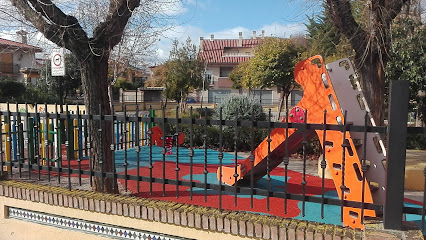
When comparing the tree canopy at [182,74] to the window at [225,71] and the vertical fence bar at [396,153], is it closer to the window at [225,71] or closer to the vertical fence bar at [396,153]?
the window at [225,71]

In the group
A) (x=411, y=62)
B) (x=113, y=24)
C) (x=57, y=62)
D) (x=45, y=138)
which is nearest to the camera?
(x=113, y=24)

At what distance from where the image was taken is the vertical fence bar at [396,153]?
2.60 m

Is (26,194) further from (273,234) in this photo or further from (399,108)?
(399,108)

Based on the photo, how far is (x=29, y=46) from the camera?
20.2ft

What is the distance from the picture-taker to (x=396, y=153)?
264 cm

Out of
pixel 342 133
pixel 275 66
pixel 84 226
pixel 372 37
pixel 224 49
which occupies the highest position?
pixel 224 49

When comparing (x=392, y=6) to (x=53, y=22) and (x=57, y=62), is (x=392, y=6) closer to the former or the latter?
(x=53, y=22)

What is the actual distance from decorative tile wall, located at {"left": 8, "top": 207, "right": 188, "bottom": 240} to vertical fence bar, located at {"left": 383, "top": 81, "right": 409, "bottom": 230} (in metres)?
1.86

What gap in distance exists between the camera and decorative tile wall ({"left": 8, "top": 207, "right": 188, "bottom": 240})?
137 inches

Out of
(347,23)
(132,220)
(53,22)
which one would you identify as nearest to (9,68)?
(53,22)

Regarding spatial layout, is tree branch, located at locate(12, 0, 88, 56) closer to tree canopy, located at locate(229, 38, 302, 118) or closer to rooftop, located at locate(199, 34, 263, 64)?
tree canopy, located at locate(229, 38, 302, 118)

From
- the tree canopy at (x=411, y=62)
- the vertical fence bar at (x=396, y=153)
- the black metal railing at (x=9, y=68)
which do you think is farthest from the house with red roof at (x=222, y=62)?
the vertical fence bar at (x=396, y=153)

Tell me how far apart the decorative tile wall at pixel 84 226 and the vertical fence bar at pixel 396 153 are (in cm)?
186

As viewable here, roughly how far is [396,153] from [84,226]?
310cm
